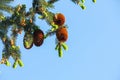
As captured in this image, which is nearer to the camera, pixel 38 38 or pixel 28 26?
pixel 38 38

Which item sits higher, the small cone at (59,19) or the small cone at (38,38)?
the small cone at (59,19)

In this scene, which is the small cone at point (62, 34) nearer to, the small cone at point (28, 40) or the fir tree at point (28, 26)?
the fir tree at point (28, 26)

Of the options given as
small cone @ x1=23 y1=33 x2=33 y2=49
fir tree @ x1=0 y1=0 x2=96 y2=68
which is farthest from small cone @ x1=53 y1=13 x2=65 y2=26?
small cone @ x1=23 y1=33 x2=33 y2=49

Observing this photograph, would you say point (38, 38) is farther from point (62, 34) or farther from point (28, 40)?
point (62, 34)

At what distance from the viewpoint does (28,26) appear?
459cm

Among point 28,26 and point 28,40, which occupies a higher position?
point 28,26

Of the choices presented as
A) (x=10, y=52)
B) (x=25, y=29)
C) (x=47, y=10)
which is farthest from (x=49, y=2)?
(x=10, y=52)

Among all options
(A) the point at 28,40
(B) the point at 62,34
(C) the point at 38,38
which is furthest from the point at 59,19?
(A) the point at 28,40

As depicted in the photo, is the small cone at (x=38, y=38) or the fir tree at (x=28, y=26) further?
the fir tree at (x=28, y=26)

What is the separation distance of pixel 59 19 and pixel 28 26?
50 centimetres

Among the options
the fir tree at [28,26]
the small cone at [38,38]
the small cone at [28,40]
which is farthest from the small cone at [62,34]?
the small cone at [28,40]

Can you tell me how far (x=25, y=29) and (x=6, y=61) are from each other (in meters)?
0.69

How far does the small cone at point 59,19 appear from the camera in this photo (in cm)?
450

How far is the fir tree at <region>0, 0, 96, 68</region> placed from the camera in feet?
14.7
